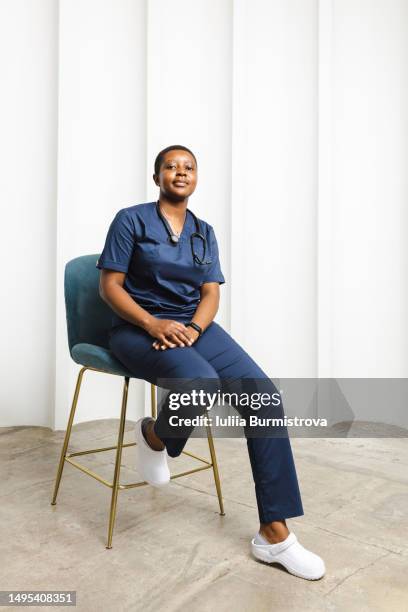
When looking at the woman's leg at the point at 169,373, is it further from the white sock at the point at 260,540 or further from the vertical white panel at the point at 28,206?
the vertical white panel at the point at 28,206

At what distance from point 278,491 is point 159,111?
2.38m

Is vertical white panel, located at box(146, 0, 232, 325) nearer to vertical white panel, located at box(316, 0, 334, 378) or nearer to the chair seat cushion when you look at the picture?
vertical white panel, located at box(316, 0, 334, 378)

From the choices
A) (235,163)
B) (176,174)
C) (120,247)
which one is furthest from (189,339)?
(235,163)

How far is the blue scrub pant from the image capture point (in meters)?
1.75

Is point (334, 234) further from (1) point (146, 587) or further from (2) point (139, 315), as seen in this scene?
(1) point (146, 587)

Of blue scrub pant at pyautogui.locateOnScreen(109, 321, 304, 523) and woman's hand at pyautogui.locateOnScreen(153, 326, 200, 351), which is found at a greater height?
woman's hand at pyautogui.locateOnScreen(153, 326, 200, 351)

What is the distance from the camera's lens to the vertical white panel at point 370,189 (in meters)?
3.36

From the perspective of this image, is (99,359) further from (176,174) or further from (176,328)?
(176,174)

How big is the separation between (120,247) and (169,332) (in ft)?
1.21

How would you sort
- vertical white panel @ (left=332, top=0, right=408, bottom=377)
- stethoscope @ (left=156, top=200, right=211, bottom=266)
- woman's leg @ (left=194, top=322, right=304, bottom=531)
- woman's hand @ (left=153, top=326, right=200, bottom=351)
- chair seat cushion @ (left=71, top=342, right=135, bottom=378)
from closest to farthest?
woman's leg @ (left=194, top=322, right=304, bottom=531)
woman's hand @ (left=153, top=326, right=200, bottom=351)
chair seat cushion @ (left=71, top=342, right=135, bottom=378)
stethoscope @ (left=156, top=200, right=211, bottom=266)
vertical white panel @ (left=332, top=0, right=408, bottom=377)

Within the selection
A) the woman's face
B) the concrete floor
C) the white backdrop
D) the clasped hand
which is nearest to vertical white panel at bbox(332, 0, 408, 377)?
the white backdrop

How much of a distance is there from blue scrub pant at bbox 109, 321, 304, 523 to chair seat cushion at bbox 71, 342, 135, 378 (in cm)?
2

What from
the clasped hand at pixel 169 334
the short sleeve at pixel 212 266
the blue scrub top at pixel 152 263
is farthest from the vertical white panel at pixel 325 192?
the clasped hand at pixel 169 334

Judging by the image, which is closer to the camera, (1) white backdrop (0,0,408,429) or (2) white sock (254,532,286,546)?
(2) white sock (254,532,286,546)
